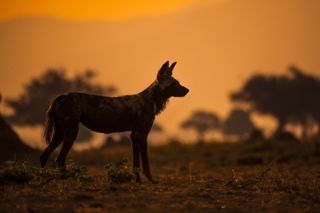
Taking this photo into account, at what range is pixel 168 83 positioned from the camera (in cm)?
1803

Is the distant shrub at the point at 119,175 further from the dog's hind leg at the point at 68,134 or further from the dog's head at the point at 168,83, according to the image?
the dog's head at the point at 168,83

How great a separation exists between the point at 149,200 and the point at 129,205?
24.0 inches

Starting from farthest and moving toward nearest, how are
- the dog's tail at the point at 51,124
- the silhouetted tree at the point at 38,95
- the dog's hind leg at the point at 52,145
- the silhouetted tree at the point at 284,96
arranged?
1. the silhouetted tree at the point at 284,96
2. the silhouetted tree at the point at 38,95
3. the dog's hind leg at the point at 52,145
4. the dog's tail at the point at 51,124

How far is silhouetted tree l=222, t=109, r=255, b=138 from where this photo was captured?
123 m

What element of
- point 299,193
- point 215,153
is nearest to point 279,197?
point 299,193

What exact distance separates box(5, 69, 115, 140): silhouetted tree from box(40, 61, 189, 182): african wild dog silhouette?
66.6m

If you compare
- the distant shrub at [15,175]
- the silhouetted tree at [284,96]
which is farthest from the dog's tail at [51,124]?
the silhouetted tree at [284,96]

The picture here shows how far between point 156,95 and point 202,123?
106671 millimetres

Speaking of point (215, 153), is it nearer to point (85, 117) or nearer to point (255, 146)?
point (255, 146)

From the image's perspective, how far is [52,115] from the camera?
16953 millimetres

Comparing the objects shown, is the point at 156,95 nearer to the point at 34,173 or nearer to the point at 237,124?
the point at 34,173

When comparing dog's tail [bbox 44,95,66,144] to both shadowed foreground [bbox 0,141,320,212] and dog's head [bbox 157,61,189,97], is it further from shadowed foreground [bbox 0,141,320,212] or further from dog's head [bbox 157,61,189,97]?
dog's head [bbox 157,61,189,97]

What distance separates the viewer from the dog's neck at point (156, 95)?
17.8m

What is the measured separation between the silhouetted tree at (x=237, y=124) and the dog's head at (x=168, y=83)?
104 meters
